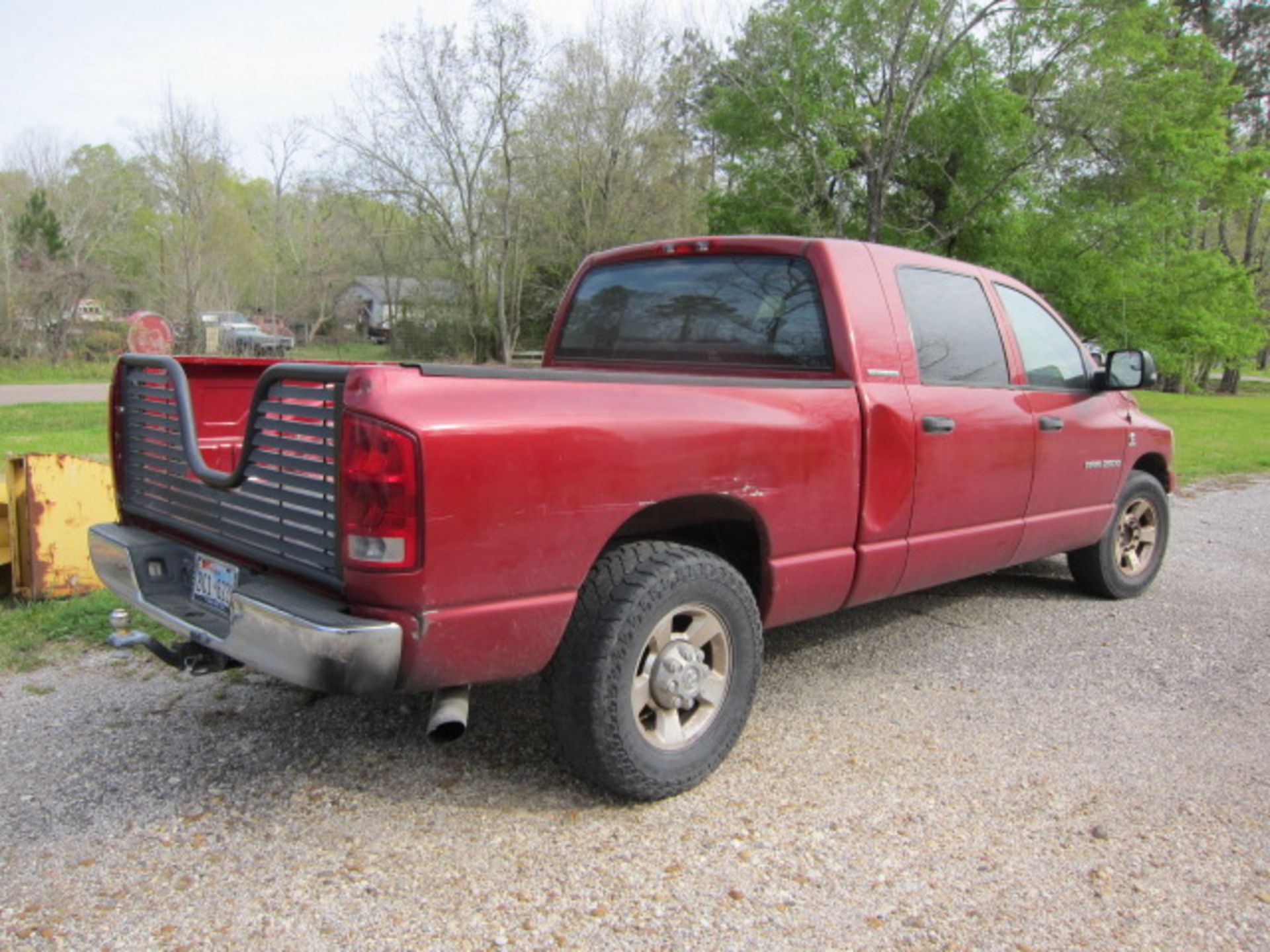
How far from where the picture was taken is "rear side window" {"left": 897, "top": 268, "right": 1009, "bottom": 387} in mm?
4195

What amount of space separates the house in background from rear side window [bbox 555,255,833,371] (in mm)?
28748

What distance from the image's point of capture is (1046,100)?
19516 millimetres

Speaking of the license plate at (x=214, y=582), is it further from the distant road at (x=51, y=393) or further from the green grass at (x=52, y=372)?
the green grass at (x=52, y=372)

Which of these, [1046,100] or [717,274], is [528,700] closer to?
[717,274]

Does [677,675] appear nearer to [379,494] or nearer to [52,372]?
[379,494]

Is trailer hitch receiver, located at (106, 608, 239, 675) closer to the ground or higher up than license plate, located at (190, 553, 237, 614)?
closer to the ground

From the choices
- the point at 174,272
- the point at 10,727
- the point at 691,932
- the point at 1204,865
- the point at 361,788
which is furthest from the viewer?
the point at 174,272

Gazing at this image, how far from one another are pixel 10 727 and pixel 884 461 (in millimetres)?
3475

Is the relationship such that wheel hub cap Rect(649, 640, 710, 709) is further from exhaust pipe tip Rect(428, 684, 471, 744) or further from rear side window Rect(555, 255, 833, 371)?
rear side window Rect(555, 255, 833, 371)

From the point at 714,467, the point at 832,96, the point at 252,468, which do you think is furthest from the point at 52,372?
the point at 714,467

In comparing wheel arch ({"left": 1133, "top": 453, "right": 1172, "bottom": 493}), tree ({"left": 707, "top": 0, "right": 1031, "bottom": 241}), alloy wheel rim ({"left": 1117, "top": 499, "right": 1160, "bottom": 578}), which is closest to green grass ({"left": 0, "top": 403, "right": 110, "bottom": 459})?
alloy wheel rim ({"left": 1117, "top": 499, "right": 1160, "bottom": 578})

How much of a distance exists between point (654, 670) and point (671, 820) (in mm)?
470

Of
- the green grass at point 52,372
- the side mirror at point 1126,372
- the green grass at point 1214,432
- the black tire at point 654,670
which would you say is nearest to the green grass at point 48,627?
the black tire at point 654,670

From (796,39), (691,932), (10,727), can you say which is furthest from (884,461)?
(796,39)
